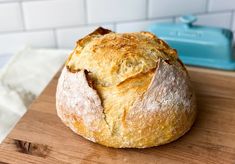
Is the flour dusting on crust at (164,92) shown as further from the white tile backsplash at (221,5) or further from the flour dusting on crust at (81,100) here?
the white tile backsplash at (221,5)

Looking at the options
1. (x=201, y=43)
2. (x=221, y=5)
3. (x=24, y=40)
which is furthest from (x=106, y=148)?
(x=221, y=5)

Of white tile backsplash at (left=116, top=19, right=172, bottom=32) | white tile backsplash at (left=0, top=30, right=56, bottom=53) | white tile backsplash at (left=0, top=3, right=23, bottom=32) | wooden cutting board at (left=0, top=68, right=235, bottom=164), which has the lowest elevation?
wooden cutting board at (left=0, top=68, right=235, bottom=164)

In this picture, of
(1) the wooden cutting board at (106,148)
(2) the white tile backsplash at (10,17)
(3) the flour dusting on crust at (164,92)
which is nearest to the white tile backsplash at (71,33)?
(2) the white tile backsplash at (10,17)

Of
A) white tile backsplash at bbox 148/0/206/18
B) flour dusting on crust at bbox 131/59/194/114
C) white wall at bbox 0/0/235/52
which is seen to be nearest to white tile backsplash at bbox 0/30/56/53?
white wall at bbox 0/0/235/52

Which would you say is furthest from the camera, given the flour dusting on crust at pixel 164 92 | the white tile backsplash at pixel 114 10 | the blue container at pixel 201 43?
the white tile backsplash at pixel 114 10

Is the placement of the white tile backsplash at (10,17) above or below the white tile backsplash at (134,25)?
above

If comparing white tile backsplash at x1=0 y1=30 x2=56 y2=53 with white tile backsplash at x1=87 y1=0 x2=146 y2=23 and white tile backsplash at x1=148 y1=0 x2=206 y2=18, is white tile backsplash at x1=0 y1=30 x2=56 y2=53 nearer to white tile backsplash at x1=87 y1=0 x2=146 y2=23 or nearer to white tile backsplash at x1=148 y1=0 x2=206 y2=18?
white tile backsplash at x1=87 y1=0 x2=146 y2=23
